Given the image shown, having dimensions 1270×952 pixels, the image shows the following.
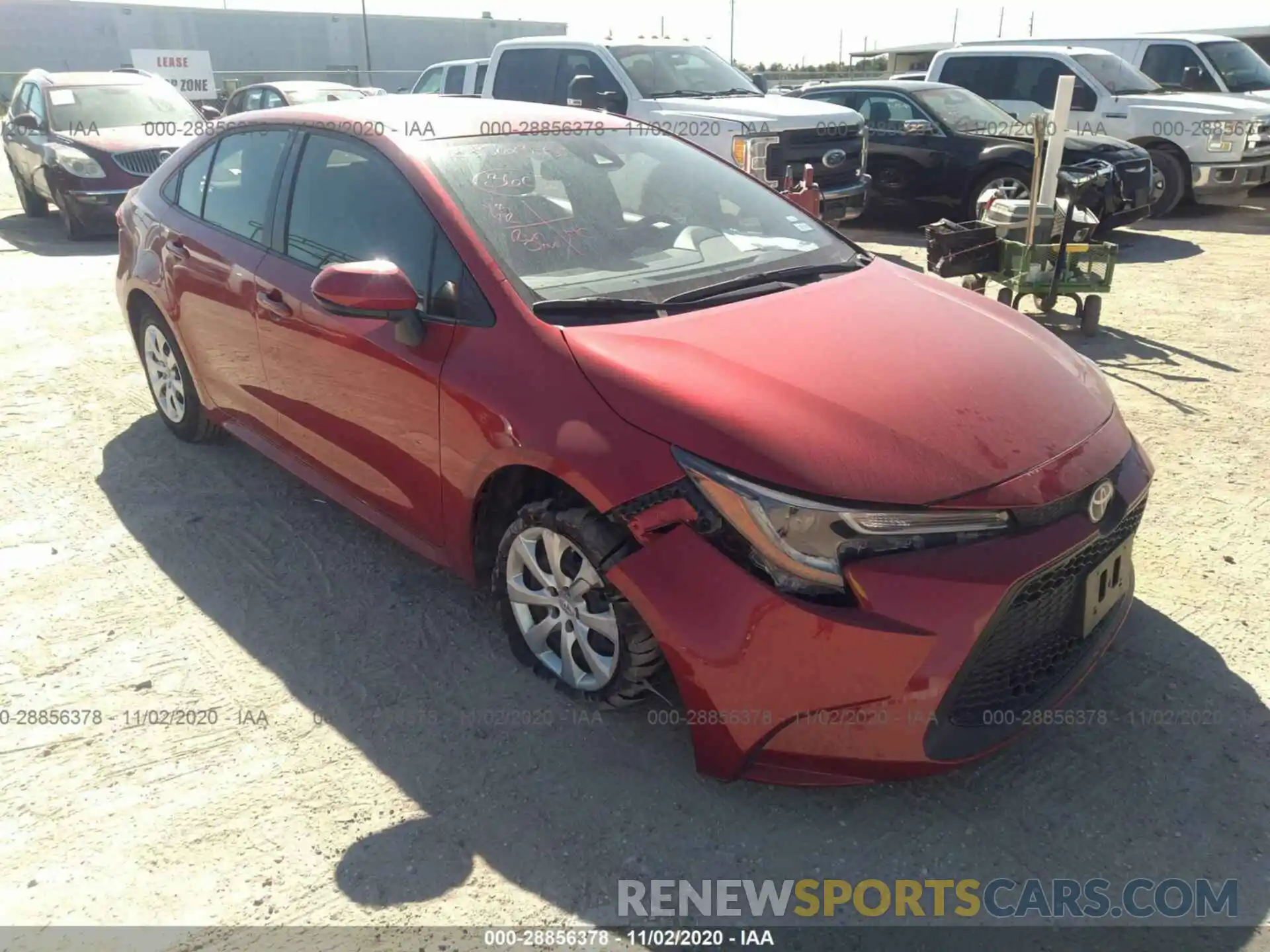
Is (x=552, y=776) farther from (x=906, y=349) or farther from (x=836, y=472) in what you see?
(x=906, y=349)

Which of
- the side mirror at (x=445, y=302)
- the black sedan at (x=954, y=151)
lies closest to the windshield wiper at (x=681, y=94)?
the black sedan at (x=954, y=151)

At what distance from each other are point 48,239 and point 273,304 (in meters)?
9.06

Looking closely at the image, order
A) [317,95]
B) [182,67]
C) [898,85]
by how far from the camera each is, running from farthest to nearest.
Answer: [182,67] → [317,95] → [898,85]

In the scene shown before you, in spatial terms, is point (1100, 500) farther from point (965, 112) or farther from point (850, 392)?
point (965, 112)

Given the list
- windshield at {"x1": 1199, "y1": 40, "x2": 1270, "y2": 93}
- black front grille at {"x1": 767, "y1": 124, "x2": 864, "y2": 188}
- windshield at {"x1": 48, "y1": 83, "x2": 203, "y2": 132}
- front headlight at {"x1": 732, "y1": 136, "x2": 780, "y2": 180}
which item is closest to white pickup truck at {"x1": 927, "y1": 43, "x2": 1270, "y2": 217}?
windshield at {"x1": 1199, "y1": 40, "x2": 1270, "y2": 93}

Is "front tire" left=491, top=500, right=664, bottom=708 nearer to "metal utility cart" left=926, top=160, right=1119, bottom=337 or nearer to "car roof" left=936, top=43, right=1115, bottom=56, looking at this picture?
"metal utility cart" left=926, top=160, right=1119, bottom=337

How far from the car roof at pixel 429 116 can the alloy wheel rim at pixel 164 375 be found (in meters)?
1.24

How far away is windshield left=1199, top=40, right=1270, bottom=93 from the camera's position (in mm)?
12039

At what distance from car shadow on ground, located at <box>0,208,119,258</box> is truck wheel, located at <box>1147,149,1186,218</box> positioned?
11332mm

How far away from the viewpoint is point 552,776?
8.87ft

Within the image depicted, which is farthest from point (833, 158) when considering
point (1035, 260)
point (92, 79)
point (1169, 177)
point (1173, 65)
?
point (92, 79)

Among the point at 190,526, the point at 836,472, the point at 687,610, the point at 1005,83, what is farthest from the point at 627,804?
the point at 1005,83

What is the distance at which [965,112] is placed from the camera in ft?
35.2

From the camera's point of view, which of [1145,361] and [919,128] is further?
[919,128]
